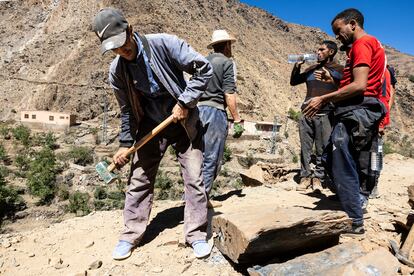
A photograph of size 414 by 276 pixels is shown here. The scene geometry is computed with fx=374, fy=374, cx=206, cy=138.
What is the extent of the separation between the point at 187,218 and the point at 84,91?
3433 centimetres

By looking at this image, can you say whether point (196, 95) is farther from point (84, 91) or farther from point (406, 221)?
point (84, 91)

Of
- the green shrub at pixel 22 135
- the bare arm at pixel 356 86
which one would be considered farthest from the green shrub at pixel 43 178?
the bare arm at pixel 356 86

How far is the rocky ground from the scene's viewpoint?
268 cm

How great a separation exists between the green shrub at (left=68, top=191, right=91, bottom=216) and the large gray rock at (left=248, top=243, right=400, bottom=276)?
14.3 m

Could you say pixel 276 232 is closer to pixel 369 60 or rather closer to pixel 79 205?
pixel 369 60

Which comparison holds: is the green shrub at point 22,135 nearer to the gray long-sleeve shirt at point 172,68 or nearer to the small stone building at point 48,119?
the small stone building at point 48,119

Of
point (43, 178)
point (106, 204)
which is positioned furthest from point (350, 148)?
point (43, 178)

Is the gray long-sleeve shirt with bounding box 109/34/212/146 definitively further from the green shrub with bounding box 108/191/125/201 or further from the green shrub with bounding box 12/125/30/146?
the green shrub with bounding box 12/125/30/146

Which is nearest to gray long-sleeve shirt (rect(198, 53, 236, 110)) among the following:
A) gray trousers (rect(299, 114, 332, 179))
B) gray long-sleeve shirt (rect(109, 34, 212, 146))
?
gray long-sleeve shirt (rect(109, 34, 212, 146))

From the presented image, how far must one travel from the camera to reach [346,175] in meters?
3.01

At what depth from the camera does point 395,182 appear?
600cm

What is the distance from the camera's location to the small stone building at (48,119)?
31.5 metres

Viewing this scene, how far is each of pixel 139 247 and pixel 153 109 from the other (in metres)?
1.11

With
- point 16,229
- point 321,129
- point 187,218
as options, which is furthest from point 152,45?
point 16,229
